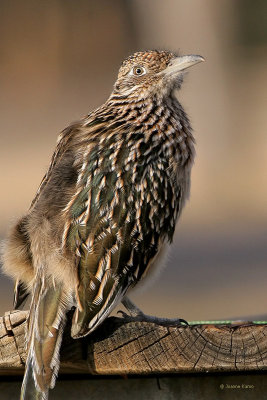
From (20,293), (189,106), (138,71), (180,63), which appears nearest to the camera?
(20,293)

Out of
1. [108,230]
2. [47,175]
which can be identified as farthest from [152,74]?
[108,230]

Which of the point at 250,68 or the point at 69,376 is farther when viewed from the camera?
the point at 250,68

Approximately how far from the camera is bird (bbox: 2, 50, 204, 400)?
3.98m

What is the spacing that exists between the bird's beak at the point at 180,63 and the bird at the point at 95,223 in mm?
247

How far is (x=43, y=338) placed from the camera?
3865mm

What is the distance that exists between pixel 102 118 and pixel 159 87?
0.45 meters

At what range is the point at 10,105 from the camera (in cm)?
2134

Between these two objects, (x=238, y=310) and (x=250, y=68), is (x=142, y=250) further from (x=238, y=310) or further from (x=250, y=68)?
(x=250, y=68)

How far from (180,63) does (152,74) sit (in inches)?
6.5

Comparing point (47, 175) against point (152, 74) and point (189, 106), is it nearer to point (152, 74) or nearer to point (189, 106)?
point (152, 74)

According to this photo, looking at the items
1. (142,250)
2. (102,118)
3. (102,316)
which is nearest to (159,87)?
(102,118)

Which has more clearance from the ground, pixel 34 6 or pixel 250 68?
pixel 34 6

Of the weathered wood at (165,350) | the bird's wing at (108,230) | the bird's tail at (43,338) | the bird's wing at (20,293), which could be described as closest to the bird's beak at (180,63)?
the bird's wing at (108,230)

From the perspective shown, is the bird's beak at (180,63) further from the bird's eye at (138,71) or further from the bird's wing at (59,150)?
the bird's wing at (59,150)
